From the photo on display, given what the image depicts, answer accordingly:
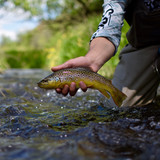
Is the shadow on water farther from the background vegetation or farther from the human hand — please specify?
the background vegetation

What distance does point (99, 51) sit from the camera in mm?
2287

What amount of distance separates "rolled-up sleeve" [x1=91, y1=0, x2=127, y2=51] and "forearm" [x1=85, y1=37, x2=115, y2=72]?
53 mm

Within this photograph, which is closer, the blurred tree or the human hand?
the human hand

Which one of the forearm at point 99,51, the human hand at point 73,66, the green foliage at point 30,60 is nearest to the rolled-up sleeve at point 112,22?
the forearm at point 99,51

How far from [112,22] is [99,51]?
1.16 ft

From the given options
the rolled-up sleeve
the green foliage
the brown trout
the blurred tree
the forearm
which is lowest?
the brown trout

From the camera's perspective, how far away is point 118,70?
10.6 ft

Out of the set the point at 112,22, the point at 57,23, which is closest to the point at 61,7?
the point at 57,23

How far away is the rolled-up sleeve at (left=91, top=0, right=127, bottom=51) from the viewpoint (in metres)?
2.35

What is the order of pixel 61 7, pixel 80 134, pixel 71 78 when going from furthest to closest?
1. pixel 61 7
2. pixel 71 78
3. pixel 80 134

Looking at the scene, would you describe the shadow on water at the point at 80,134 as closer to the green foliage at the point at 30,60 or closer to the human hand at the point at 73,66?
the human hand at the point at 73,66

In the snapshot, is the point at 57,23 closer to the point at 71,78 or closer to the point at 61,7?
the point at 61,7

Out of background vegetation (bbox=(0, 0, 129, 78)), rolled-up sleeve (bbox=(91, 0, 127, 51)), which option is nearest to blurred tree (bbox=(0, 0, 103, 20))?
background vegetation (bbox=(0, 0, 129, 78))

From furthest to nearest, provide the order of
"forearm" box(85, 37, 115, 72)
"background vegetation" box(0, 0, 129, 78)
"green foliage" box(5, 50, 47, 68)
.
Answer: "green foliage" box(5, 50, 47, 68)
"background vegetation" box(0, 0, 129, 78)
"forearm" box(85, 37, 115, 72)
